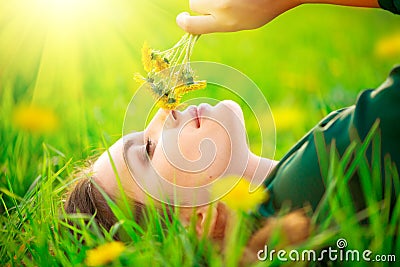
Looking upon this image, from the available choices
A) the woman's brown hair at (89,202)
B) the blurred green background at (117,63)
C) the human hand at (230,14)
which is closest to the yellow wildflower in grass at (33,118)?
the blurred green background at (117,63)

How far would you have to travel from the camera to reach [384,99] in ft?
3.19

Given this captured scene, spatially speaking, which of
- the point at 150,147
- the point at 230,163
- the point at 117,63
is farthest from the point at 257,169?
the point at 117,63

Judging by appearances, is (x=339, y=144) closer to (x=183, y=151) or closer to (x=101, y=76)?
(x=183, y=151)

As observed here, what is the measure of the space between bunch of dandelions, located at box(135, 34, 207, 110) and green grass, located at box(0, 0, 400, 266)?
0.11m

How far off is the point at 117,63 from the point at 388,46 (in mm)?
508

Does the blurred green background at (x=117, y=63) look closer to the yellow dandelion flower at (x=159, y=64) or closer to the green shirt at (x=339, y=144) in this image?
the yellow dandelion flower at (x=159, y=64)

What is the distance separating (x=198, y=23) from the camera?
1.08 meters

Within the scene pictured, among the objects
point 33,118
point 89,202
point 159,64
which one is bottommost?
point 89,202

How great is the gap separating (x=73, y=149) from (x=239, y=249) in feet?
2.21

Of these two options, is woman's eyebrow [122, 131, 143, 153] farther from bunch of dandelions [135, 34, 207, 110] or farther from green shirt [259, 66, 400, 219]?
green shirt [259, 66, 400, 219]

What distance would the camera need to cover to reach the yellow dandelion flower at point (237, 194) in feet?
3.25

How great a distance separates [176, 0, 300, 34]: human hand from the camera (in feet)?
3.51

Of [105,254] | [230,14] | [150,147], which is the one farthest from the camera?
[150,147]

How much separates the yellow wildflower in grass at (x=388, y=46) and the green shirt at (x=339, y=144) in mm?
242
